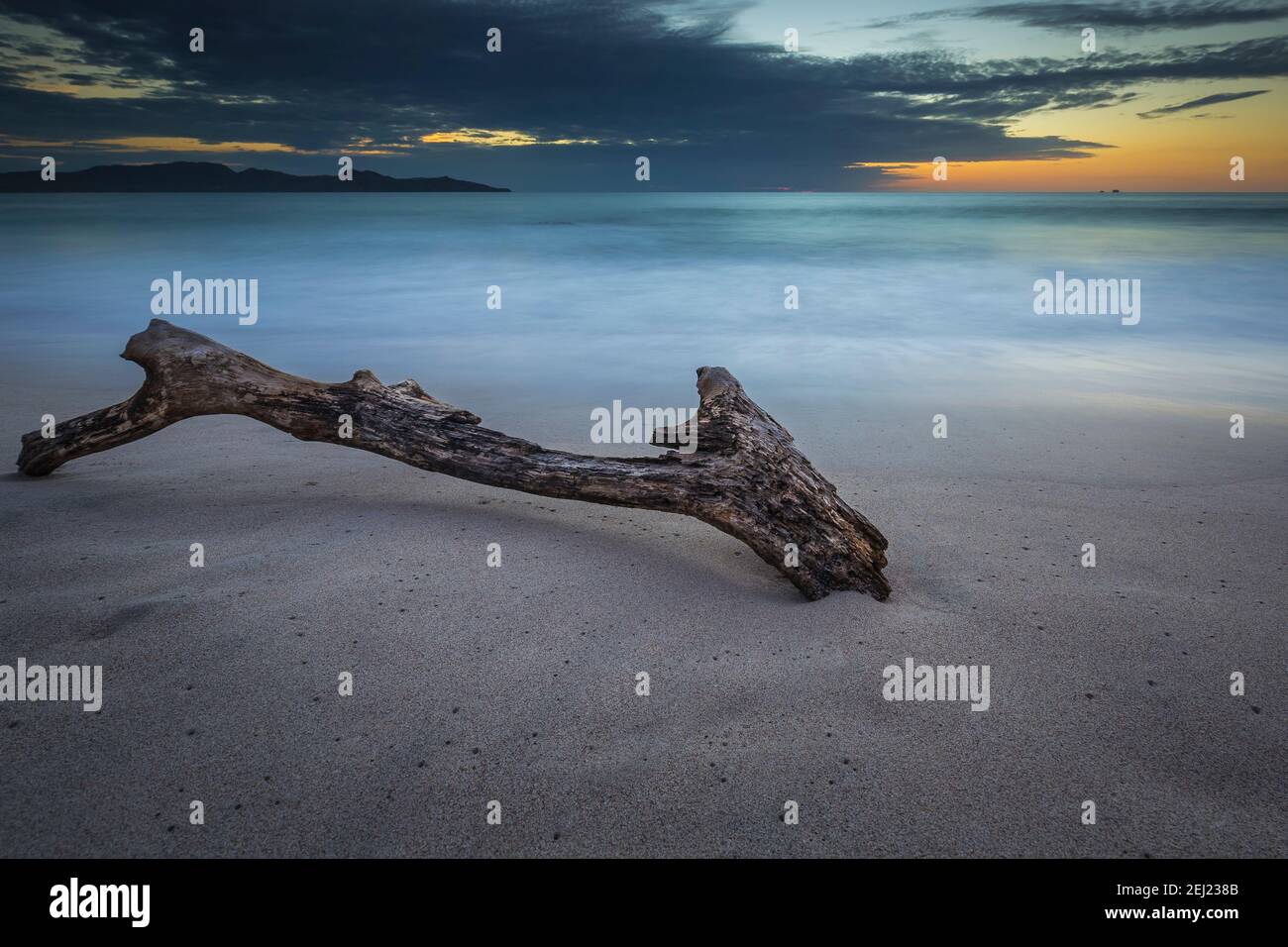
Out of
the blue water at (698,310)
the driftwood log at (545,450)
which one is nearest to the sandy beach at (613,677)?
the driftwood log at (545,450)

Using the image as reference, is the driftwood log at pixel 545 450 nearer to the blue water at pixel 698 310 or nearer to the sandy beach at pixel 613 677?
the sandy beach at pixel 613 677

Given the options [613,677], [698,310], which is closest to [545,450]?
[613,677]

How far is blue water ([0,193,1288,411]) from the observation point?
1029 cm

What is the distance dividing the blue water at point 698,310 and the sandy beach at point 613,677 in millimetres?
4480

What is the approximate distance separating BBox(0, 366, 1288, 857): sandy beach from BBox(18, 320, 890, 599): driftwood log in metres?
0.27

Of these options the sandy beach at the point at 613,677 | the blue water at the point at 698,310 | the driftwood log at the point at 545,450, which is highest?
the blue water at the point at 698,310

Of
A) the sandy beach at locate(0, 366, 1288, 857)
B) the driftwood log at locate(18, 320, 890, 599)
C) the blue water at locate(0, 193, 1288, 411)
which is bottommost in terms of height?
the sandy beach at locate(0, 366, 1288, 857)

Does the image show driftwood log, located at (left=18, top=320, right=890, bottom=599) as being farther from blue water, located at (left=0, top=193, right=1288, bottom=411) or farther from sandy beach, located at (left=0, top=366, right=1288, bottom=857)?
blue water, located at (left=0, top=193, right=1288, bottom=411)

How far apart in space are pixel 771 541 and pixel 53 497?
459cm

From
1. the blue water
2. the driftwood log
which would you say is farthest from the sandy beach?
the blue water

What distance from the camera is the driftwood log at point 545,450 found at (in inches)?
161

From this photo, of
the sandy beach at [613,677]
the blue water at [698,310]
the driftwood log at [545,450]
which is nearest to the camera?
the sandy beach at [613,677]

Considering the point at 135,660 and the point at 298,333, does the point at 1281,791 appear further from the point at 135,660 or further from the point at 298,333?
the point at 298,333
